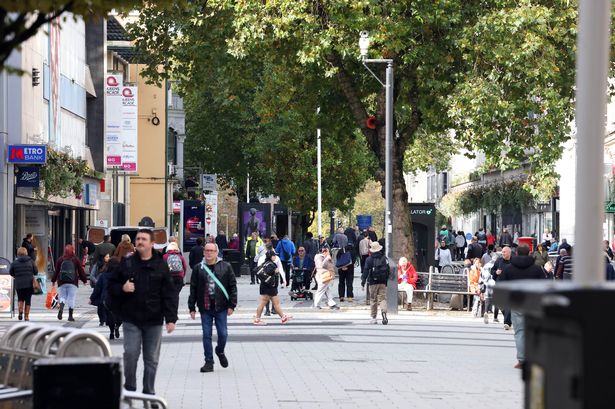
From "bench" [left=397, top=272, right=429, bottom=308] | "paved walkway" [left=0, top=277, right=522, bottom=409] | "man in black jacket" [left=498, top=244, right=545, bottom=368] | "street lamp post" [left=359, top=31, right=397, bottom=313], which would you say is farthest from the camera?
"bench" [left=397, top=272, right=429, bottom=308]

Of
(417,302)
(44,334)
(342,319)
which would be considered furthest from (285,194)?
(44,334)

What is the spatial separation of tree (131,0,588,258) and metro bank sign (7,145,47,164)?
7.31 metres

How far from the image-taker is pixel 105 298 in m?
24.9

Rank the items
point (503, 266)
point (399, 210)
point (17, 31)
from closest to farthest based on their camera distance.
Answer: point (17, 31) → point (503, 266) → point (399, 210)

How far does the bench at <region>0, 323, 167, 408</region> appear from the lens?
10344 millimetres

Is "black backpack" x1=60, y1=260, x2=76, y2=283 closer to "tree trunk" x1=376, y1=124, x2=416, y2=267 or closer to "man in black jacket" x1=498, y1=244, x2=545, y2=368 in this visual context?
"tree trunk" x1=376, y1=124, x2=416, y2=267

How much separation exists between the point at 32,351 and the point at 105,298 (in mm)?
13850

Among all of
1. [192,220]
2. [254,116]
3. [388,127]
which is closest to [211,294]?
[388,127]

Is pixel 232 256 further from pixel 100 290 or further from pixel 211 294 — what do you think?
pixel 211 294

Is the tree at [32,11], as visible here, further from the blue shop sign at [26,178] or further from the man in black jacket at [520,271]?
the blue shop sign at [26,178]

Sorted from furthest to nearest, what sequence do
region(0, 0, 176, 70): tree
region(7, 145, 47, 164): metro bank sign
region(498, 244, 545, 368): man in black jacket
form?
region(7, 145, 47, 164): metro bank sign → region(498, 244, 545, 368): man in black jacket → region(0, 0, 176, 70): tree

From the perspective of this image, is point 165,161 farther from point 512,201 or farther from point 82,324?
point 82,324

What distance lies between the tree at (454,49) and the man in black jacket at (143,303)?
1987cm

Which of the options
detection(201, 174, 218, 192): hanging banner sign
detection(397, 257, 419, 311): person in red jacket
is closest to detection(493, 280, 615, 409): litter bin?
detection(397, 257, 419, 311): person in red jacket
